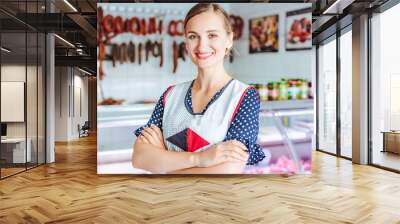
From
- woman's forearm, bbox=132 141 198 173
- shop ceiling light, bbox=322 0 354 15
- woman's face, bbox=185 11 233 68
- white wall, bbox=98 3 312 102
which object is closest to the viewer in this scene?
woman's forearm, bbox=132 141 198 173

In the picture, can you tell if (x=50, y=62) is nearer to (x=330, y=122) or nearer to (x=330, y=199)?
(x=330, y=199)

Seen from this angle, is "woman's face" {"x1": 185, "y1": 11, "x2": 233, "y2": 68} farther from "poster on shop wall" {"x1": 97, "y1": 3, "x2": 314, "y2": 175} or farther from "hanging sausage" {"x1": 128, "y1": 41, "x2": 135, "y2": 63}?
"hanging sausage" {"x1": 128, "y1": 41, "x2": 135, "y2": 63}

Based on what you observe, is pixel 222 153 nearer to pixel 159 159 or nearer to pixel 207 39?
pixel 159 159

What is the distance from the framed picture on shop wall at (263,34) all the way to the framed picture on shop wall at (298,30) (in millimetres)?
186

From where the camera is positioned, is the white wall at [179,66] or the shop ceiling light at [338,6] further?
the shop ceiling light at [338,6]

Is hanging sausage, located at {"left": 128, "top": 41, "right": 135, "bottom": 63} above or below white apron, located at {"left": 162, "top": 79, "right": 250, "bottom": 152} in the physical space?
above

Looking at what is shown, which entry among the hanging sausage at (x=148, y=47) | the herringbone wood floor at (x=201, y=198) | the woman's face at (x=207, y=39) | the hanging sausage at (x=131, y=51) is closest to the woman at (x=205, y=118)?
the woman's face at (x=207, y=39)

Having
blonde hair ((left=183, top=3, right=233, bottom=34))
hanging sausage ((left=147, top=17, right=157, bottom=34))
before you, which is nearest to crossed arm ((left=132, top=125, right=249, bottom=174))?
hanging sausage ((left=147, top=17, right=157, bottom=34))

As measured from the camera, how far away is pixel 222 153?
18.2ft

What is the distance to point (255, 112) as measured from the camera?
566 cm

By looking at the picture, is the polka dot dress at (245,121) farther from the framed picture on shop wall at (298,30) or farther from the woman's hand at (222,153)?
the framed picture on shop wall at (298,30)

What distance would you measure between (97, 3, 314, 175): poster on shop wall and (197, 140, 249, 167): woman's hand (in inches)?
0.6

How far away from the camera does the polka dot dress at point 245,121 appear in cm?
549

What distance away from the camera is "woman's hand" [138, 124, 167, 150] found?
18.6 feet
